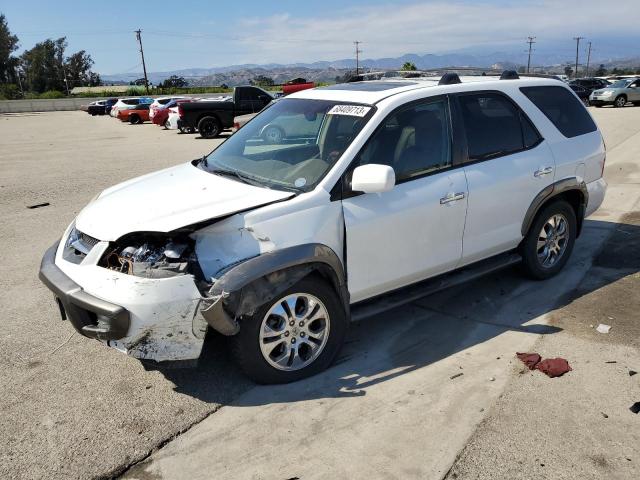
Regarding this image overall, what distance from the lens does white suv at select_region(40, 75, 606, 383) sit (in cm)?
319

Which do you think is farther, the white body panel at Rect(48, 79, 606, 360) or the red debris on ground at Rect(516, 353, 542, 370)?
the red debris on ground at Rect(516, 353, 542, 370)

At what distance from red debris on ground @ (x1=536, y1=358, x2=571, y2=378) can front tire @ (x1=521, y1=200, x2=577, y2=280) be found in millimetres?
1384

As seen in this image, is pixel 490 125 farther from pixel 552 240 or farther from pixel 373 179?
pixel 373 179

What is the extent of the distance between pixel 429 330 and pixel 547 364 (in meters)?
0.93

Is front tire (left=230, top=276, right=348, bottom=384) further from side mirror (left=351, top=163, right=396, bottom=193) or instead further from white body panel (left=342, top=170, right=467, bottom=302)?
side mirror (left=351, top=163, right=396, bottom=193)

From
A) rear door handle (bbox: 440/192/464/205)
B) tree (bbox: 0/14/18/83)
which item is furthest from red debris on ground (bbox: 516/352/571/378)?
tree (bbox: 0/14/18/83)

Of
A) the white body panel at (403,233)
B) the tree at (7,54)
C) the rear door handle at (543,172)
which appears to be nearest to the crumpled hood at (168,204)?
the white body panel at (403,233)

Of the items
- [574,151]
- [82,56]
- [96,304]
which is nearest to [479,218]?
[574,151]

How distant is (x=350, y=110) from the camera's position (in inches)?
158

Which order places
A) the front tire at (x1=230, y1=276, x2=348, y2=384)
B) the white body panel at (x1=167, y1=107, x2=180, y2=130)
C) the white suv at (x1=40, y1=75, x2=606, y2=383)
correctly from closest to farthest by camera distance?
the white suv at (x1=40, y1=75, x2=606, y2=383) < the front tire at (x1=230, y1=276, x2=348, y2=384) < the white body panel at (x1=167, y1=107, x2=180, y2=130)

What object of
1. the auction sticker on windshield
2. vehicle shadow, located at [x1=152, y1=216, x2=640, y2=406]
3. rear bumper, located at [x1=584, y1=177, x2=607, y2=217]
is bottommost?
vehicle shadow, located at [x1=152, y1=216, x2=640, y2=406]

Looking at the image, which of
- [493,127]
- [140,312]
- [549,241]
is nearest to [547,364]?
[549,241]

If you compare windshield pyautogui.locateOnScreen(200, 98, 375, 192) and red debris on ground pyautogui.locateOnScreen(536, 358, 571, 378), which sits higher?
windshield pyautogui.locateOnScreen(200, 98, 375, 192)

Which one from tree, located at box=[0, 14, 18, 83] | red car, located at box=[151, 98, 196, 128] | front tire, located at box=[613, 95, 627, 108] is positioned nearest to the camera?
red car, located at box=[151, 98, 196, 128]
